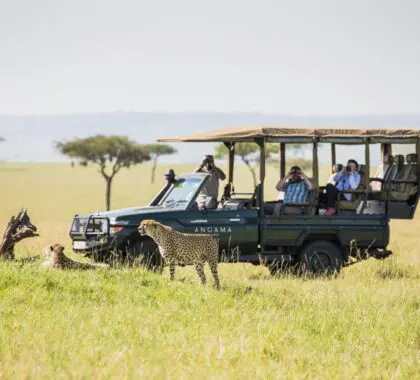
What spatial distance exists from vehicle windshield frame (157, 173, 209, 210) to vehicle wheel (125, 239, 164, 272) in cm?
72

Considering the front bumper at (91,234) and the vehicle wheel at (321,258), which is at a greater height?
the front bumper at (91,234)

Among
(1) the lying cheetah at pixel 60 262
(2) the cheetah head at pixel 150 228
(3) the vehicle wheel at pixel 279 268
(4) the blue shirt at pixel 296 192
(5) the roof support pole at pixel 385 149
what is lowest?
(3) the vehicle wheel at pixel 279 268

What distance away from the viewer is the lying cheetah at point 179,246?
Result: 42.3ft

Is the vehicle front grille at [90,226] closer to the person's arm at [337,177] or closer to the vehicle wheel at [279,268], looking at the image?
the vehicle wheel at [279,268]

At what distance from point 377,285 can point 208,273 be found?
2525 mm

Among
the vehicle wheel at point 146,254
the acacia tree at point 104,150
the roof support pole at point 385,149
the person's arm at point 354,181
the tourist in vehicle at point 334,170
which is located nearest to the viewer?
the vehicle wheel at point 146,254

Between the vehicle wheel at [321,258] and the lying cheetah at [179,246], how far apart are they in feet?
8.97

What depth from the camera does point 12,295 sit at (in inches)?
406

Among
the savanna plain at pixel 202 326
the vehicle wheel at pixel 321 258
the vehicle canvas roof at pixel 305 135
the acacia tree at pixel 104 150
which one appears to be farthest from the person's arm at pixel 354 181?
the acacia tree at pixel 104 150

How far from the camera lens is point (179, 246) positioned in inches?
509

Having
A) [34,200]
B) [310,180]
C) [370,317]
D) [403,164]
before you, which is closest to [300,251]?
[310,180]

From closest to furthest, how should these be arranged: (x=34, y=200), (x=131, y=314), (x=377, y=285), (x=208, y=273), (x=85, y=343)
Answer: (x=85, y=343) < (x=131, y=314) < (x=377, y=285) < (x=208, y=273) < (x=34, y=200)

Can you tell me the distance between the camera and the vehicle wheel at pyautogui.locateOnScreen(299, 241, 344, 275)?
50.6 ft

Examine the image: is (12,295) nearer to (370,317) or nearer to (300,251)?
(370,317)
